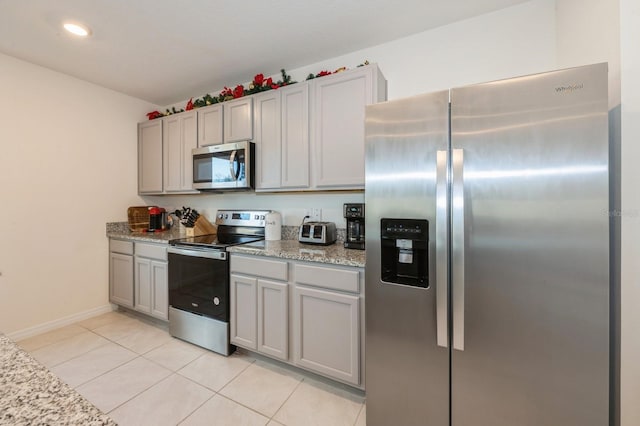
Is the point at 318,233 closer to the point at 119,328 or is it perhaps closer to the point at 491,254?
the point at 491,254

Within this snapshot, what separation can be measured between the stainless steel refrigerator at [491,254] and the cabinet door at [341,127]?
619mm

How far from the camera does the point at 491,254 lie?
3.82 ft

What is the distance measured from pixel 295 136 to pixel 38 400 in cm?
209

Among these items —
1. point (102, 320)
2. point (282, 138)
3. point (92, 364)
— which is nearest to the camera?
point (92, 364)

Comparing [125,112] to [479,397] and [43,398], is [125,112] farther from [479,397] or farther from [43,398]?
[479,397]

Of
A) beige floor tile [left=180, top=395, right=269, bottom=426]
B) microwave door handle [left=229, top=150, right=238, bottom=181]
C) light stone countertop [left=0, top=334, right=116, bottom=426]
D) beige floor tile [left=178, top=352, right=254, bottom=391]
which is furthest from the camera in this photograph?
microwave door handle [left=229, top=150, right=238, bottom=181]

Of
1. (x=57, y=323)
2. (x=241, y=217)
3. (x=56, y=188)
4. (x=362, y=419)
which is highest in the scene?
(x=56, y=188)

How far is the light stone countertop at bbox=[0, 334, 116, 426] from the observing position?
0.45 m

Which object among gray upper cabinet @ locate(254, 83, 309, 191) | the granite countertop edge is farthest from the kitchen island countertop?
gray upper cabinet @ locate(254, 83, 309, 191)

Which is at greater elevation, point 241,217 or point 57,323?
point 241,217

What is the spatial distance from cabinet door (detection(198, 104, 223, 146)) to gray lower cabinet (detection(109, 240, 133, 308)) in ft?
4.50

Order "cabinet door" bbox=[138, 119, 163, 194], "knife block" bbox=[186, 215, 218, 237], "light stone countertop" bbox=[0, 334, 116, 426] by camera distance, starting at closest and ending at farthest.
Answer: "light stone countertop" bbox=[0, 334, 116, 426] < "knife block" bbox=[186, 215, 218, 237] < "cabinet door" bbox=[138, 119, 163, 194]

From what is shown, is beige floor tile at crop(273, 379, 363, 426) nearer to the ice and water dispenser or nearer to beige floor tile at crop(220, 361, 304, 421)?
beige floor tile at crop(220, 361, 304, 421)

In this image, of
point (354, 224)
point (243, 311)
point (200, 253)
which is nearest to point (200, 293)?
point (200, 253)
